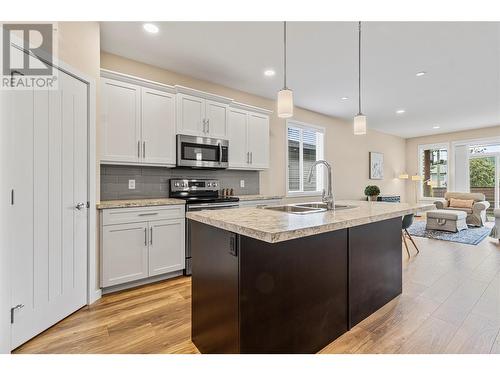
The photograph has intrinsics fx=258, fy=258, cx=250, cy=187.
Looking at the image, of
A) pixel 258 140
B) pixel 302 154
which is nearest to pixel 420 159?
pixel 302 154

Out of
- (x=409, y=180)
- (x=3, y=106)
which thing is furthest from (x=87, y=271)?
(x=409, y=180)

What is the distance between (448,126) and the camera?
23.1 ft

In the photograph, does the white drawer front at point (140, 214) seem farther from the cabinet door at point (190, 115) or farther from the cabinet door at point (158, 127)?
the cabinet door at point (190, 115)

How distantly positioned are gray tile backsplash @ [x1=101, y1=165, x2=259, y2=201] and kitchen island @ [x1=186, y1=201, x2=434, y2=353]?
180 centimetres

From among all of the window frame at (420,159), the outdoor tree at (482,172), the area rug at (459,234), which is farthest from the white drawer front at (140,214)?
the outdoor tree at (482,172)

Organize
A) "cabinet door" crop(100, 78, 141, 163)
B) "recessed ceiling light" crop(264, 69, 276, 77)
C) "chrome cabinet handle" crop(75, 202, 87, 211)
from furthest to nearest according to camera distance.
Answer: "recessed ceiling light" crop(264, 69, 276, 77) < "cabinet door" crop(100, 78, 141, 163) < "chrome cabinet handle" crop(75, 202, 87, 211)

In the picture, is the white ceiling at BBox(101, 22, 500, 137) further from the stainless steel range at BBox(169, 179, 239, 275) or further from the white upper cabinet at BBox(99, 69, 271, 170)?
the stainless steel range at BBox(169, 179, 239, 275)

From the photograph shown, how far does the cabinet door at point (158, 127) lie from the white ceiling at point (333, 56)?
515 millimetres

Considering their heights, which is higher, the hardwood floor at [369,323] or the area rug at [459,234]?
the area rug at [459,234]

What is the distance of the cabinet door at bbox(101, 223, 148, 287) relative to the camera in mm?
2512

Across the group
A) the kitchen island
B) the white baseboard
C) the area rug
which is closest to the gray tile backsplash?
the white baseboard

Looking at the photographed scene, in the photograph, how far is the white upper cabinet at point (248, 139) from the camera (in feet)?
12.7

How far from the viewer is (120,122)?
9.32ft

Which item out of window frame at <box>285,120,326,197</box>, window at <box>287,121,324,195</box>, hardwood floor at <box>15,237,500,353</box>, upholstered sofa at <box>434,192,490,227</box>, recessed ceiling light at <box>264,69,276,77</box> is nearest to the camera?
hardwood floor at <box>15,237,500,353</box>
